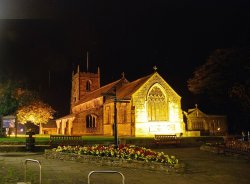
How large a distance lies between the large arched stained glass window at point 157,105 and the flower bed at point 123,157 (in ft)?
94.9

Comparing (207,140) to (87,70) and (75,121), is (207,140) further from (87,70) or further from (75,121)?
(87,70)

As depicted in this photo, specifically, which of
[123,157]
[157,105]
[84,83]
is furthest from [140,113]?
[123,157]

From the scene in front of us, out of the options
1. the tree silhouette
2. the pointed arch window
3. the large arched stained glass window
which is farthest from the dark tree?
the tree silhouette

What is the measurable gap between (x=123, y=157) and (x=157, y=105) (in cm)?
3242

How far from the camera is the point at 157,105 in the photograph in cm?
4672

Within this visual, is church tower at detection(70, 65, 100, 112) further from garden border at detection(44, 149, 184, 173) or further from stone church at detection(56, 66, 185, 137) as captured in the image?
garden border at detection(44, 149, 184, 173)

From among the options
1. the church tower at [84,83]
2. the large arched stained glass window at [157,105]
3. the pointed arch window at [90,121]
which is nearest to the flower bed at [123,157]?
the large arched stained glass window at [157,105]

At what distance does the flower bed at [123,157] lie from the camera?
1313 cm

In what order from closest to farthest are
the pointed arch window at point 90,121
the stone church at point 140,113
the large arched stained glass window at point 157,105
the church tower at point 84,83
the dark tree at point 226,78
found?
1. the dark tree at point 226,78
2. the stone church at point 140,113
3. the large arched stained glass window at point 157,105
4. the pointed arch window at point 90,121
5. the church tower at point 84,83

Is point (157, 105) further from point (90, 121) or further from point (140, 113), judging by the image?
point (90, 121)

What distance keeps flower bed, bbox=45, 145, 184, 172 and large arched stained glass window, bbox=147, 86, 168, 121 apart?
2891cm

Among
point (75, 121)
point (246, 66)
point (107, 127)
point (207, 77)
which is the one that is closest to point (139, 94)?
point (107, 127)

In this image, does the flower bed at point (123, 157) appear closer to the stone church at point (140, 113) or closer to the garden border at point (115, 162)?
the garden border at point (115, 162)

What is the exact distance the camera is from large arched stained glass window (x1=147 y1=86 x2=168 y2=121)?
4588 centimetres
